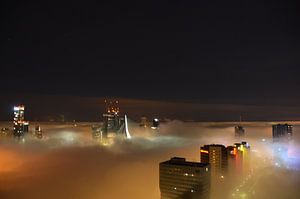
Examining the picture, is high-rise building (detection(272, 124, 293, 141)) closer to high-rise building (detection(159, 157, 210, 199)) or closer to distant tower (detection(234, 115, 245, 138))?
distant tower (detection(234, 115, 245, 138))

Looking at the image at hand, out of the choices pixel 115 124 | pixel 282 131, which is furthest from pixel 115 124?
pixel 282 131

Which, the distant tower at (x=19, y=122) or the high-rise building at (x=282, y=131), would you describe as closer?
the high-rise building at (x=282, y=131)

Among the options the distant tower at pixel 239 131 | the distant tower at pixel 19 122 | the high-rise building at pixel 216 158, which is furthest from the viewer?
the distant tower at pixel 239 131

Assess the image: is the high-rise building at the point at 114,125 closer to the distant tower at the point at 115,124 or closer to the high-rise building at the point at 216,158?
the distant tower at the point at 115,124

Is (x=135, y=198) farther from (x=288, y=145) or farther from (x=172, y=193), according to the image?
(x=288, y=145)

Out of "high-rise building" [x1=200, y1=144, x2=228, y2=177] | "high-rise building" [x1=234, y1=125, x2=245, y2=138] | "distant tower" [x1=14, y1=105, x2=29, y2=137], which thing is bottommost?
"high-rise building" [x1=200, y1=144, x2=228, y2=177]

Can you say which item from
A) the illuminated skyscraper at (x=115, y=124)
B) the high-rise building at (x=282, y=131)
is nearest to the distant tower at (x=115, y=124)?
the illuminated skyscraper at (x=115, y=124)

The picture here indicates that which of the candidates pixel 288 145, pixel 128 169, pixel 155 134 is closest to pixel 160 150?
pixel 128 169

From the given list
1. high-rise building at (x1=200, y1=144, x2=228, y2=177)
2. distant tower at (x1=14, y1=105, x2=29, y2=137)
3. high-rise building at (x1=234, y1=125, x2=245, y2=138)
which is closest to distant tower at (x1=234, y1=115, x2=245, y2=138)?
high-rise building at (x1=234, y1=125, x2=245, y2=138)
